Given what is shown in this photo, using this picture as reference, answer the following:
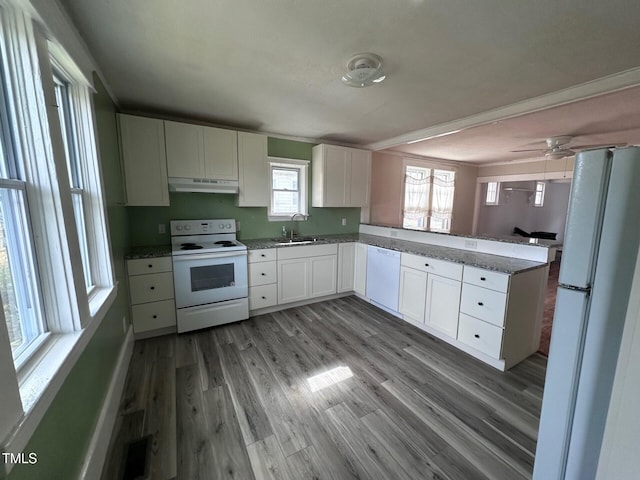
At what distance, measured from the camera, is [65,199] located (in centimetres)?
132

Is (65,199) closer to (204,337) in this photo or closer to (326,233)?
(204,337)

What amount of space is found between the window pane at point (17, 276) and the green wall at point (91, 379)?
27 cm

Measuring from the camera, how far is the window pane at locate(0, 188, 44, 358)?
105 centimetres

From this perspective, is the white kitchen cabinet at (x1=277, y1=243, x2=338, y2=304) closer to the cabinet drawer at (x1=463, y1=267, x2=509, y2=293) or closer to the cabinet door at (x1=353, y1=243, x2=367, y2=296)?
the cabinet door at (x1=353, y1=243, x2=367, y2=296)

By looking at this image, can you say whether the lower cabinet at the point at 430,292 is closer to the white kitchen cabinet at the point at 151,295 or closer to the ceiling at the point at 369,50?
the ceiling at the point at 369,50

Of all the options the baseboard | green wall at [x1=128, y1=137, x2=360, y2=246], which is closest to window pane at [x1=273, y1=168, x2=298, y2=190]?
green wall at [x1=128, y1=137, x2=360, y2=246]

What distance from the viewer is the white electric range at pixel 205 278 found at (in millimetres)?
2824

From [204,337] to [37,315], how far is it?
5.73 ft

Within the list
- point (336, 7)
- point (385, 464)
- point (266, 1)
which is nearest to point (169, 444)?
point (385, 464)

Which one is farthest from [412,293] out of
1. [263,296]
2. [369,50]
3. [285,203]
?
[369,50]

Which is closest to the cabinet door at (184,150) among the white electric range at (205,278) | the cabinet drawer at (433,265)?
the white electric range at (205,278)

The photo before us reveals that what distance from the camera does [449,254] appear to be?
290cm

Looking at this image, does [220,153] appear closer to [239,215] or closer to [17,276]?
[239,215]

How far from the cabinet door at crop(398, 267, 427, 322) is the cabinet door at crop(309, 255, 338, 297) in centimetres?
98
